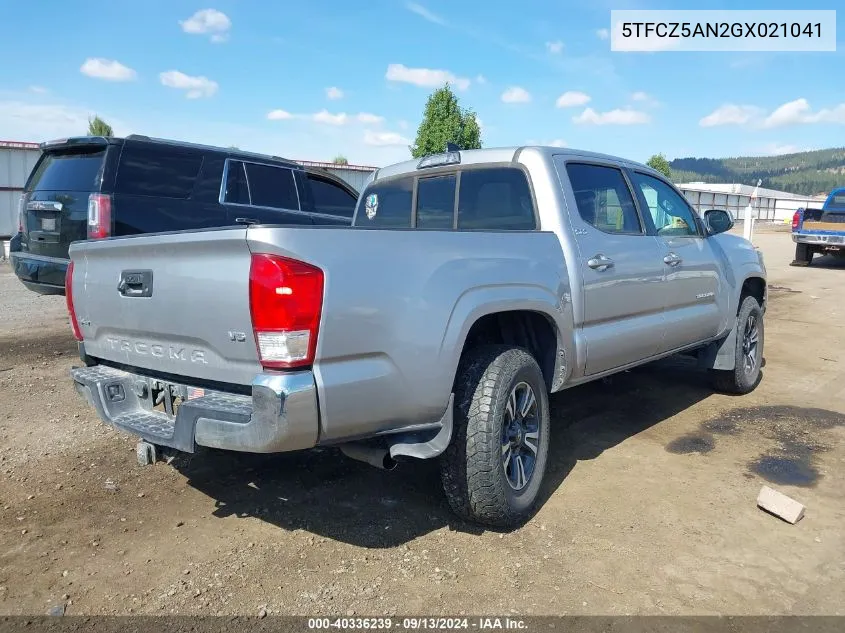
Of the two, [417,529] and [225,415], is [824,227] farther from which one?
[225,415]

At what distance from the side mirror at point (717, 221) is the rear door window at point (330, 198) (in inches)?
177

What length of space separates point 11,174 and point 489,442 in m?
18.0

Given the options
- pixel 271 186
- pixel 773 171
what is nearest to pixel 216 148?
pixel 271 186

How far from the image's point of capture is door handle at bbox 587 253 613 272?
3.77m

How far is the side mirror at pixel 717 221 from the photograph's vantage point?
5176 millimetres

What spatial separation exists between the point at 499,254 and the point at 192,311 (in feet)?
4.63

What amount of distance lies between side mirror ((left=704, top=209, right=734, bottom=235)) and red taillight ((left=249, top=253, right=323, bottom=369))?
3.85 m

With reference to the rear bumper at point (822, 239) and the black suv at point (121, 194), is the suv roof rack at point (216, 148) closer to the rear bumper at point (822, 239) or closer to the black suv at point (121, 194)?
the black suv at point (121, 194)

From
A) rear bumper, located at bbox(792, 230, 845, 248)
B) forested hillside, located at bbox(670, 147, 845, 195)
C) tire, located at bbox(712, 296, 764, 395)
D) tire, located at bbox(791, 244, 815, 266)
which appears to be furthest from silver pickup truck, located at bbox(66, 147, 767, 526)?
forested hillside, located at bbox(670, 147, 845, 195)

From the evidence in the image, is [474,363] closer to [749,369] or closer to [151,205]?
[749,369]

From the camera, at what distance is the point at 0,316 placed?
833 cm

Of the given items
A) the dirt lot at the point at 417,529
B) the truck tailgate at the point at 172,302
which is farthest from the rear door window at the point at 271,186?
the truck tailgate at the point at 172,302

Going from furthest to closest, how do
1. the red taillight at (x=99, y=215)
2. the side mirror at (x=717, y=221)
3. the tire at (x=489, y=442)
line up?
the red taillight at (x=99, y=215), the side mirror at (x=717, y=221), the tire at (x=489, y=442)

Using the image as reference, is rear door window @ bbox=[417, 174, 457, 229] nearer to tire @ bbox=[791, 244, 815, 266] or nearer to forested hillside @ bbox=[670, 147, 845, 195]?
tire @ bbox=[791, 244, 815, 266]
